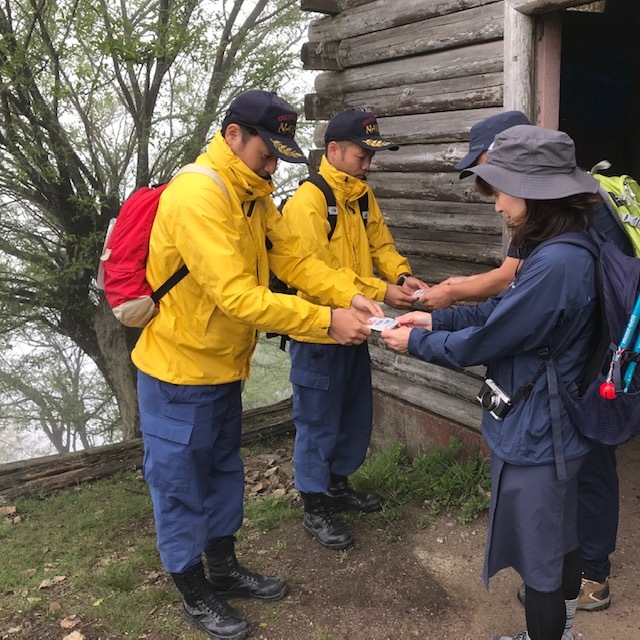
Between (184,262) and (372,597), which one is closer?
(184,262)

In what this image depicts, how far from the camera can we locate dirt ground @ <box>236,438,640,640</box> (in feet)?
10.6

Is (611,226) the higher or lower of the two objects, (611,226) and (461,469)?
the higher

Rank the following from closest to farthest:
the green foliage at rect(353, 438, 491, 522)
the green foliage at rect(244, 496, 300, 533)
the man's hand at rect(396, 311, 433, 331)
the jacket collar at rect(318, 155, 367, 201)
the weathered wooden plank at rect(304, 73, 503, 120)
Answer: the man's hand at rect(396, 311, 433, 331)
the jacket collar at rect(318, 155, 367, 201)
the weathered wooden plank at rect(304, 73, 503, 120)
the green foliage at rect(353, 438, 491, 522)
the green foliage at rect(244, 496, 300, 533)

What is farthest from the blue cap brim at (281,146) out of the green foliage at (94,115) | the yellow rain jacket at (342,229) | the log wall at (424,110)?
the green foliage at (94,115)

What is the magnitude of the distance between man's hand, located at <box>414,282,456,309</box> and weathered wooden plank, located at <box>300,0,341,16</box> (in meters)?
2.80

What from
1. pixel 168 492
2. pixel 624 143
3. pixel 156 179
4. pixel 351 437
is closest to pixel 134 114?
pixel 156 179

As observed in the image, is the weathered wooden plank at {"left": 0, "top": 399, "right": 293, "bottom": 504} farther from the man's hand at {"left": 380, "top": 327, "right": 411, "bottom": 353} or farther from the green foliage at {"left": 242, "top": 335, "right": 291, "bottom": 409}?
the green foliage at {"left": 242, "top": 335, "right": 291, "bottom": 409}

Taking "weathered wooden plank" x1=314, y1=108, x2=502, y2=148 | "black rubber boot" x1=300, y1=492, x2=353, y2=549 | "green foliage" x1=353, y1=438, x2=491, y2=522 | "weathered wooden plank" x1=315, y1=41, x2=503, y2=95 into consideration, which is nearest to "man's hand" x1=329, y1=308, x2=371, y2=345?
"black rubber boot" x1=300, y1=492, x2=353, y2=549

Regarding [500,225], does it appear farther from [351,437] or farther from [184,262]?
[184,262]

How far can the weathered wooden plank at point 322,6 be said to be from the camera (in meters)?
5.16

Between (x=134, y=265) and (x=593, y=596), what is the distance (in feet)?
9.51

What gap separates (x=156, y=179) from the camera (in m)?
10.9

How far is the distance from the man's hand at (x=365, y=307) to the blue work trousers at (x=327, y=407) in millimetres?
436

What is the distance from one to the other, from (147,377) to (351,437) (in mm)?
1644
